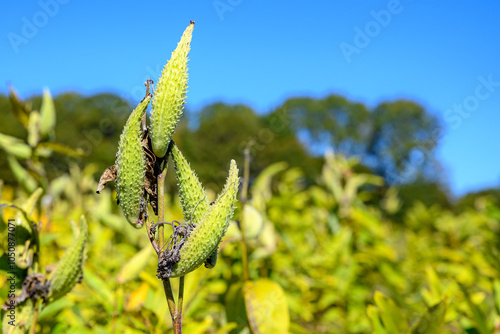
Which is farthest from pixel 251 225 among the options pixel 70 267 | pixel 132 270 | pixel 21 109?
pixel 21 109

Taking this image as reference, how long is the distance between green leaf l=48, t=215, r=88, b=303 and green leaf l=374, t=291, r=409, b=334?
67cm

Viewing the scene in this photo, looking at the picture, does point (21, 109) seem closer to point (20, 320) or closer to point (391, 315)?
point (20, 320)

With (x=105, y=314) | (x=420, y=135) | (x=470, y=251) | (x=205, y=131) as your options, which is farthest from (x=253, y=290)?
(x=420, y=135)

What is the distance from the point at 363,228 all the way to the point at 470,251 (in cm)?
96

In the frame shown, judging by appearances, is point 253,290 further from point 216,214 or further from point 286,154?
point 286,154

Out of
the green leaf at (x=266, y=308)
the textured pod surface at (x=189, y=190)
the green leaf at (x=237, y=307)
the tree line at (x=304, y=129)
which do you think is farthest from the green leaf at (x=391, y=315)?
Answer: the tree line at (x=304, y=129)

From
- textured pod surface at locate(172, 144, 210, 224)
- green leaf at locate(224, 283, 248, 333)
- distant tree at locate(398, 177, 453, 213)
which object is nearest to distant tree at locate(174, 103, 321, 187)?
distant tree at locate(398, 177, 453, 213)

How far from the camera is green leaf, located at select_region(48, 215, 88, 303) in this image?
2.72 feet

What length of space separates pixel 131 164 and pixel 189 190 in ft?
0.29

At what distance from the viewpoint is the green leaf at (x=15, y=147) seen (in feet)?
4.35

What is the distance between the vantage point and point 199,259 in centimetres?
57

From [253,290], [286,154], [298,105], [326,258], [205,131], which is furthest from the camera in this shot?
[298,105]

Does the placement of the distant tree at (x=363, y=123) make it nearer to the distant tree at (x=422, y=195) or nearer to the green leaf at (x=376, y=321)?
the distant tree at (x=422, y=195)

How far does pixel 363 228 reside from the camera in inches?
109
